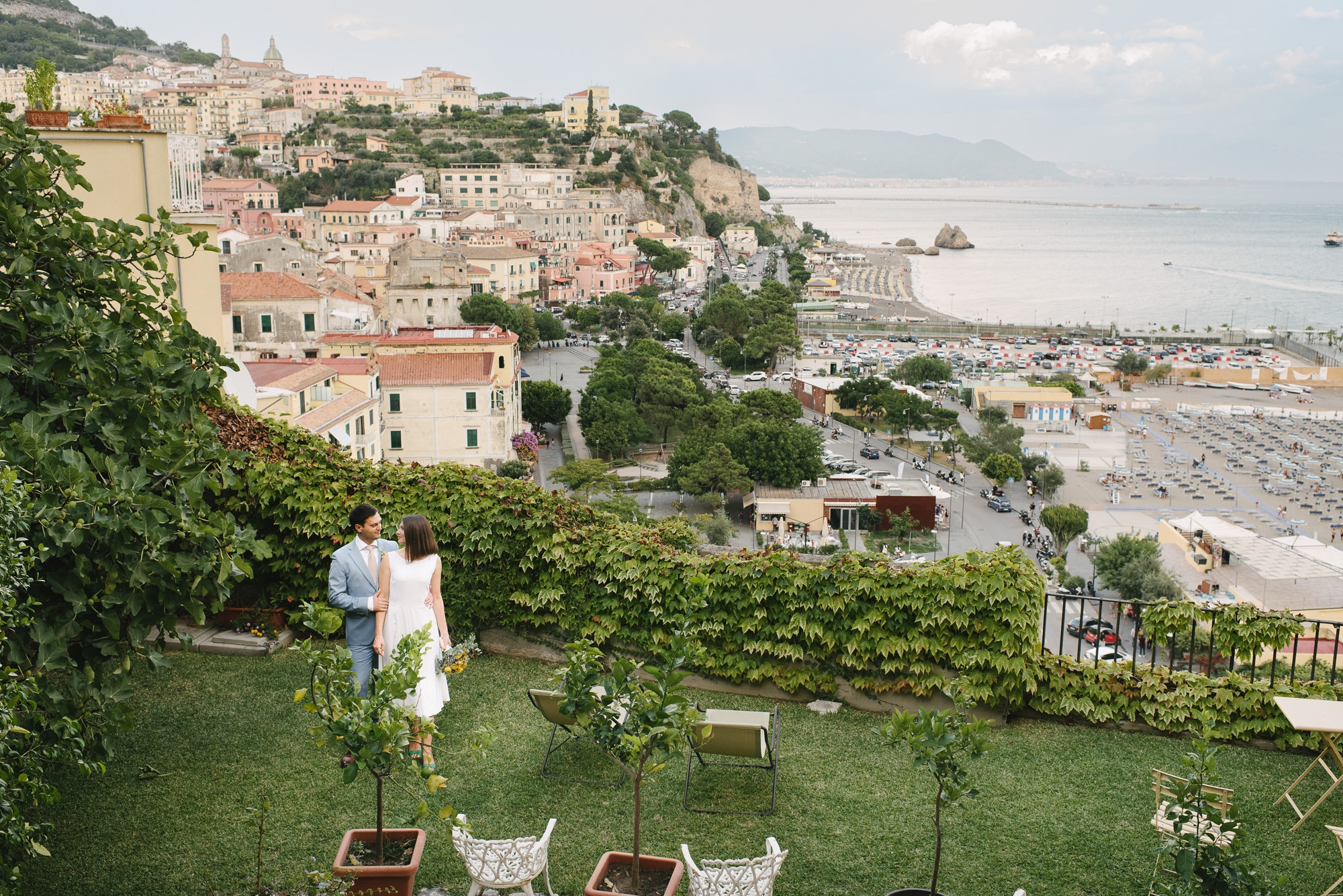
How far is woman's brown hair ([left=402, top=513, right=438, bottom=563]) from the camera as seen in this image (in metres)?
4.16

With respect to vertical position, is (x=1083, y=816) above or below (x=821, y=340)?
above

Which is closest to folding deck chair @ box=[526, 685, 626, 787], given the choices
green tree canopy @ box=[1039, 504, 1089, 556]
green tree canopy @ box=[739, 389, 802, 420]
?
green tree canopy @ box=[1039, 504, 1089, 556]

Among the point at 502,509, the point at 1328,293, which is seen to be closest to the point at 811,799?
the point at 502,509

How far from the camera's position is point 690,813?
13.5 feet

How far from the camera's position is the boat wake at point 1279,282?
381 ft

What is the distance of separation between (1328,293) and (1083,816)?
130978mm

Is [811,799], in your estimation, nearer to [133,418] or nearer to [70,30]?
[133,418]

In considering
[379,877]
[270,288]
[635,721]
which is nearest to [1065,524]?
[270,288]

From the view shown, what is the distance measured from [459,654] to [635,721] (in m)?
2.11

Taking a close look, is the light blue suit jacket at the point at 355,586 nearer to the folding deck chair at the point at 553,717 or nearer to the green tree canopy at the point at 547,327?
the folding deck chair at the point at 553,717

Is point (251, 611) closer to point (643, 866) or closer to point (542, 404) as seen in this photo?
point (643, 866)

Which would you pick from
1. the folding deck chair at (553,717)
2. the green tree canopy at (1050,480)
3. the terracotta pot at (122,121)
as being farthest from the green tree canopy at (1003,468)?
the folding deck chair at (553,717)

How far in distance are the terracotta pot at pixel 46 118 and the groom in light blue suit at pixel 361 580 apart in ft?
14.5

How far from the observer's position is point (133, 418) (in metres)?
3.80
